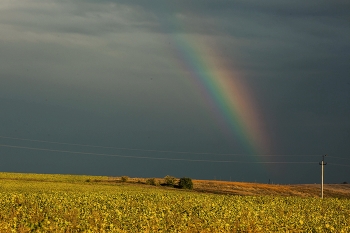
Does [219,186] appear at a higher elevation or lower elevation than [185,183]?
higher

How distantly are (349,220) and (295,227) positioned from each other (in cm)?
764

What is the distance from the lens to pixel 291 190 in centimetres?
10406

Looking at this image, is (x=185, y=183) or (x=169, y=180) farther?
(x=169, y=180)

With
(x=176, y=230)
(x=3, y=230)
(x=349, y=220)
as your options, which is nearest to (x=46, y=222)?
(x=3, y=230)

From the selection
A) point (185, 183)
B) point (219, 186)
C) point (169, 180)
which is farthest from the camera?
point (219, 186)

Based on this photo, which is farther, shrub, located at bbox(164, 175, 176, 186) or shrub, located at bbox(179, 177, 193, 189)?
shrub, located at bbox(164, 175, 176, 186)

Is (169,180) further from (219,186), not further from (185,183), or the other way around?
(219,186)

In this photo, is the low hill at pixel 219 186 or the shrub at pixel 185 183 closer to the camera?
the shrub at pixel 185 183

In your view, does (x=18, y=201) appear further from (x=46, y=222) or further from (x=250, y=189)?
(x=250, y=189)

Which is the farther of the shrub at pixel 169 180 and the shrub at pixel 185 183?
the shrub at pixel 169 180

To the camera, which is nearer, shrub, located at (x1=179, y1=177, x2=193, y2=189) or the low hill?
shrub, located at (x1=179, y1=177, x2=193, y2=189)

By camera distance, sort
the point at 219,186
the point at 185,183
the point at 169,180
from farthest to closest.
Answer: the point at 219,186 → the point at 169,180 → the point at 185,183

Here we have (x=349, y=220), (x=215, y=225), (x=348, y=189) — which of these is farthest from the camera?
(x=348, y=189)

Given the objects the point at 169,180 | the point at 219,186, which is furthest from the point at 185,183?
the point at 219,186
